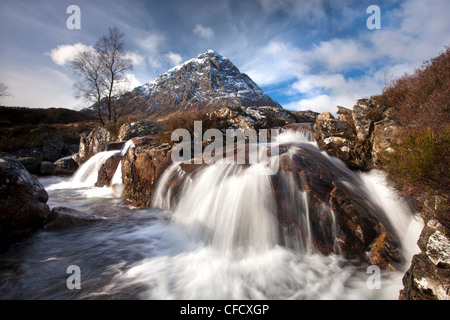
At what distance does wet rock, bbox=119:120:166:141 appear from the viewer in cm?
1277

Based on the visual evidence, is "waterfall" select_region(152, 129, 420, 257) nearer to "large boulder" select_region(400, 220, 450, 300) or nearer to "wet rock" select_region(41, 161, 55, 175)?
"large boulder" select_region(400, 220, 450, 300)

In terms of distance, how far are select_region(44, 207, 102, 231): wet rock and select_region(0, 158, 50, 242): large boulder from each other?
0.62ft

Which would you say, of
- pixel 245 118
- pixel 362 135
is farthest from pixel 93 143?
pixel 362 135

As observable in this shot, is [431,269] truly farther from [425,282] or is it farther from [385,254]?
[385,254]

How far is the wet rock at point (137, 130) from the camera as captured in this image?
12.8 meters

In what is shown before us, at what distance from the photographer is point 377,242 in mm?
3613

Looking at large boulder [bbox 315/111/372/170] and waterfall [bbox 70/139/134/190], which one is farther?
waterfall [bbox 70/139/134/190]

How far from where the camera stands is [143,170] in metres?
7.88

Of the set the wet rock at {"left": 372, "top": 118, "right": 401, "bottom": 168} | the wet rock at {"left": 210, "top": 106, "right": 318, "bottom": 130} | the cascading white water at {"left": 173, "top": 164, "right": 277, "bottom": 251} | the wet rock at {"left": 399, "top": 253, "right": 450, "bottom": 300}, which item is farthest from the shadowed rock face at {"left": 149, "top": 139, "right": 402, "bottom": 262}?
the wet rock at {"left": 210, "top": 106, "right": 318, "bottom": 130}

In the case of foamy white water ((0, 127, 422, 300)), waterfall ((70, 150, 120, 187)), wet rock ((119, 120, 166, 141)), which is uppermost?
wet rock ((119, 120, 166, 141))

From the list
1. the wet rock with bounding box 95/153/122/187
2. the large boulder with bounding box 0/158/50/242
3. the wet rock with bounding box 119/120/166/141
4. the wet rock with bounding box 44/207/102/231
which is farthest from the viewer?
the wet rock with bounding box 119/120/166/141

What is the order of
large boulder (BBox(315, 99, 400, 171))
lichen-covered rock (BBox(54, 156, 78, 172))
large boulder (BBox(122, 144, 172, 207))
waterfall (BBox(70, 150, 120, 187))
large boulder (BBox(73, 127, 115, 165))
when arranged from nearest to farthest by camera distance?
1. large boulder (BBox(315, 99, 400, 171))
2. large boulder (BBox(122, 144, 172, 207))
3. waterfall (BBox(70, 150, 120, 187))
4. large boulder (BBox(73, 127, 115, 165))
5. lichen-covered rock (BBox(54, 156, 78, 172))
